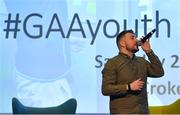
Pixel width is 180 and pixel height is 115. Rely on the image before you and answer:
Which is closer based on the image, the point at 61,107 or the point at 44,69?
the point at 61,107

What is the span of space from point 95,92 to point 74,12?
0.89 metres

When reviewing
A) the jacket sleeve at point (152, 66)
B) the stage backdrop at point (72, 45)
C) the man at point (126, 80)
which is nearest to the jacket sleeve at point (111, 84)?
the man at point (126, 80)

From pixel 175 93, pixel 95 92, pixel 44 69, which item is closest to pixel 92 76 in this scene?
pixel 95 92

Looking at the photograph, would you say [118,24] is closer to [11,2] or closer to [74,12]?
[74,12]

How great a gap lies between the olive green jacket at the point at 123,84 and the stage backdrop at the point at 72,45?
1923 mm

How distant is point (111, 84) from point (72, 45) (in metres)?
2.09

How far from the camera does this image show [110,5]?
520cm

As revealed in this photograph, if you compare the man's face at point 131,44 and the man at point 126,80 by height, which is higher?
the man's face at point 131,44

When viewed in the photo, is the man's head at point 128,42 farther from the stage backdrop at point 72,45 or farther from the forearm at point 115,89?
the stage backdrop at point 72,45

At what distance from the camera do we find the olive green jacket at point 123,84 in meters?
3.10

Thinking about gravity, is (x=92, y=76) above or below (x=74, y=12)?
below

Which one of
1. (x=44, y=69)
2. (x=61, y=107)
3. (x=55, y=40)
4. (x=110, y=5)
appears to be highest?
(x=110, y=5)

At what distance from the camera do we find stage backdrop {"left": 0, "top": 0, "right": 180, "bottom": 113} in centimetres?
513

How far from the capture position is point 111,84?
311 centimetres
